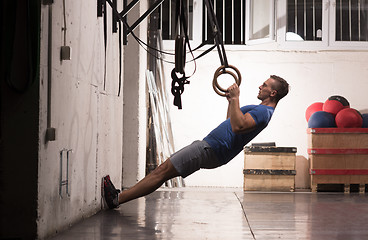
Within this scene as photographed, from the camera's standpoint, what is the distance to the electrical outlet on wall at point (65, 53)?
4.06m

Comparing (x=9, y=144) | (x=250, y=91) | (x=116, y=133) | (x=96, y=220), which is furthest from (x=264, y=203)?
(x=9, y=144)

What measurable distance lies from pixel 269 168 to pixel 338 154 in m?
1.05

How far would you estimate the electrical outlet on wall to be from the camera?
13.3 feet

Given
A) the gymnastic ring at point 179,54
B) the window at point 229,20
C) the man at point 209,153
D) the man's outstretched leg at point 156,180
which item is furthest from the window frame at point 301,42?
the gymnastic ring at point 179,54

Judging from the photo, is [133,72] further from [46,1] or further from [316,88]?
[46,1]

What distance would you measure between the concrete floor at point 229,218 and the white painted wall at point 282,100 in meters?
1.55

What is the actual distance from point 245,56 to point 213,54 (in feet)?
1.72

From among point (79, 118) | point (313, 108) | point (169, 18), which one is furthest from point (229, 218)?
point (169, 18)

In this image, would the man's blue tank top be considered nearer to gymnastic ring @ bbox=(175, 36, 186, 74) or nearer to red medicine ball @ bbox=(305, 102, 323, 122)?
gymnastic ring @ bbox=(175, 36, 186, 74)

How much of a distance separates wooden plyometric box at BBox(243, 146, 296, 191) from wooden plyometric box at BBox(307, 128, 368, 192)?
35cm

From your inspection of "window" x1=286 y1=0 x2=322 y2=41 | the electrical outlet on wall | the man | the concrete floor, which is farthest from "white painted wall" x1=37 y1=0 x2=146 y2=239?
"window" x1=286 y1=0 x2=322 y2=41

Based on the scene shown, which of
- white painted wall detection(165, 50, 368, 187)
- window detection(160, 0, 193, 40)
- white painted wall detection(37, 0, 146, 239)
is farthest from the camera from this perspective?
window detection(160, 0, 193, 40)

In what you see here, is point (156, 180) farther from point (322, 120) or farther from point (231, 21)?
point (231, 21)

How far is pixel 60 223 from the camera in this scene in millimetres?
4184
